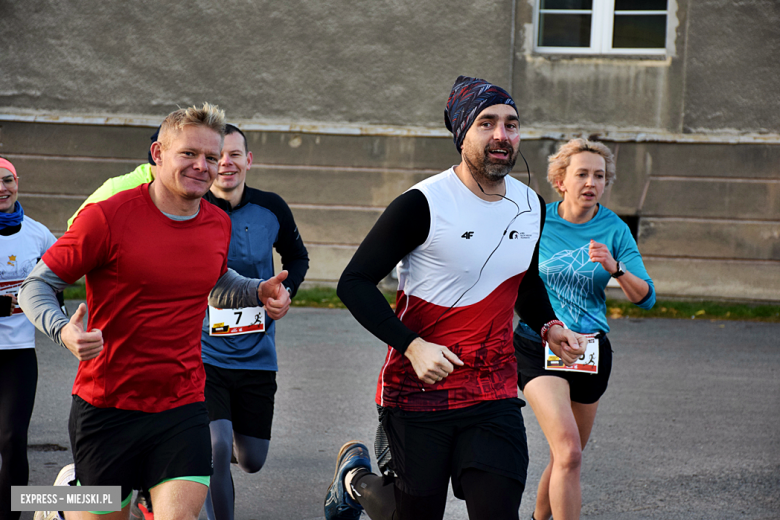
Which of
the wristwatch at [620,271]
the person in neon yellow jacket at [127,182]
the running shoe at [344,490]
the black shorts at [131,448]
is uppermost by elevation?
the person in neon yellow jacket at [127,182]

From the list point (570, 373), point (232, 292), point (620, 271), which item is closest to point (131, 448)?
point (232, 292)

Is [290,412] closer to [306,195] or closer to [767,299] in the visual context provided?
[306,195]

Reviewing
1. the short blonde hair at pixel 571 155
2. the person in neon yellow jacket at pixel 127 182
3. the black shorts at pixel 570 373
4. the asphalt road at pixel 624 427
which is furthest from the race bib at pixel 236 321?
the short blonde hair at pixel 571 155

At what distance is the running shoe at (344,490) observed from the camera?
4020 mm

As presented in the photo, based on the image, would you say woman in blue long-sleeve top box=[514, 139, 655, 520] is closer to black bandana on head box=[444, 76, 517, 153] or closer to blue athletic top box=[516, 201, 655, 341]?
blue athletic top box=[516, 201, 655, 341]

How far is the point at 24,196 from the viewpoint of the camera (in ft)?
44.1

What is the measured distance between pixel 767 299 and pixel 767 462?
7680mm

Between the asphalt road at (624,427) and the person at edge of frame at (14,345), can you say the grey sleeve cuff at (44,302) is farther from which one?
the asphalt road at (624,427)

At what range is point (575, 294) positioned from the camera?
4.38 metres

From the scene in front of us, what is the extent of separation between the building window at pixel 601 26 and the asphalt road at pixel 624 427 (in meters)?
5.20

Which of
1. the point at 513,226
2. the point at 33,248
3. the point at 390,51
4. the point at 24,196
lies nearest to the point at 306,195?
the point at 390,51

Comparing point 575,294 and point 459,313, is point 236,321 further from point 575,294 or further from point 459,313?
point 575,294

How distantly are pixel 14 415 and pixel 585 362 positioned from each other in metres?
2.82

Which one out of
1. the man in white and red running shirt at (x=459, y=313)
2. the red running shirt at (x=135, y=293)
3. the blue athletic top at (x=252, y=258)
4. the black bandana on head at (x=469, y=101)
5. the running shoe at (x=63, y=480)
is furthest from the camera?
the blue athletic top at (x=252, y=258)
